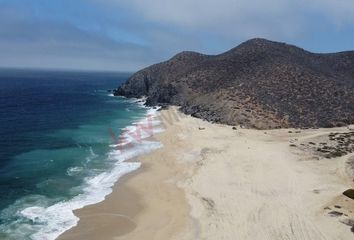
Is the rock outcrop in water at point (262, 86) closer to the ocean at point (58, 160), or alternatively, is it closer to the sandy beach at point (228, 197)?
the ocean at point (58, 160)

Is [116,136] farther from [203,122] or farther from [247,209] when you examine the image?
[247,209]

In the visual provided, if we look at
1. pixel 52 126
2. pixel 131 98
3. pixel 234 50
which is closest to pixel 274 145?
pixel 52 126

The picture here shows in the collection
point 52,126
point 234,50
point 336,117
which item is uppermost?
point 234,50

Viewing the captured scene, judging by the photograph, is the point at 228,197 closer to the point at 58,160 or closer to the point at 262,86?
the point at 58,160

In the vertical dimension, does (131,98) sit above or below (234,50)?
below

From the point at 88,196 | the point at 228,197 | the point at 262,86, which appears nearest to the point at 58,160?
the point at 88,196

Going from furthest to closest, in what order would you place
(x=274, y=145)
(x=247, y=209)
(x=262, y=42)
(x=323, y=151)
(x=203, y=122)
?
(x=262, y=42) → (x=203, y=122) → (x=274, y=145) → (x=323, y=151) → (x=247, y=209)

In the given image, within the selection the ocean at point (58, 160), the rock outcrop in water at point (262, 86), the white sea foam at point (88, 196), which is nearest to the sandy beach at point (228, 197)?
the white sea foam at point (88, 196)
